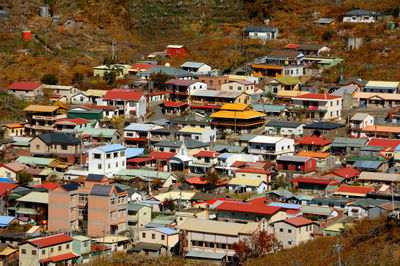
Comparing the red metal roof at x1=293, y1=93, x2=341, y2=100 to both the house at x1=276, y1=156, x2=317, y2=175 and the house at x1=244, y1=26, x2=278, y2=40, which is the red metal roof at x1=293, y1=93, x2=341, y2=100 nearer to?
the house at x1=276, y1=156, x2=317, y2=175

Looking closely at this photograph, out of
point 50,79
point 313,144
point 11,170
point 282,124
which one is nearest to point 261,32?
point 50,79

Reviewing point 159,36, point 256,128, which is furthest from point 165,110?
point 159,36

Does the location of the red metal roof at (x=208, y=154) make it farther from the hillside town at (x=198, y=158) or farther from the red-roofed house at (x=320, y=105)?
the red-roofed house at (x=320, y=105)

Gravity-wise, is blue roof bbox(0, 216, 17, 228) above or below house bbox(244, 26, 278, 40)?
below

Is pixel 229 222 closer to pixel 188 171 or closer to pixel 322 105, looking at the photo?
pixel 188 171

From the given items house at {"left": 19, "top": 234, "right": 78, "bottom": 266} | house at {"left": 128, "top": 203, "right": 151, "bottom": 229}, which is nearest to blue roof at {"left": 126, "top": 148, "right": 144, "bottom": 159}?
house at {"left": 128, "top": 203, "right": 151, "bottom": 229}
